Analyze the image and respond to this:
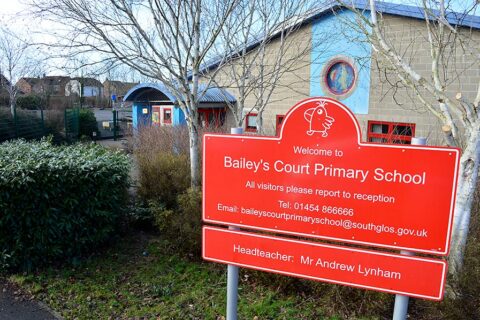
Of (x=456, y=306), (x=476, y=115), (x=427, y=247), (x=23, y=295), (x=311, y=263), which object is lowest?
(x=23, y=295)

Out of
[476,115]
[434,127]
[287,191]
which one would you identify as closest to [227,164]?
[287,191]

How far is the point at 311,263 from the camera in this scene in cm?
249

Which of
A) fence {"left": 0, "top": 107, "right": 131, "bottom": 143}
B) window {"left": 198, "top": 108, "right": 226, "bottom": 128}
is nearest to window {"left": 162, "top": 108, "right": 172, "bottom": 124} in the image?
window {"left": 198, "top": 108, "right": 226, "bottom": 128}

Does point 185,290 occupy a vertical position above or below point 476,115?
below

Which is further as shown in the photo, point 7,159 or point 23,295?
point 7,159

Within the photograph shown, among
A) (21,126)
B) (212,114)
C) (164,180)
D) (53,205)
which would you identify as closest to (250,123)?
(212,114)

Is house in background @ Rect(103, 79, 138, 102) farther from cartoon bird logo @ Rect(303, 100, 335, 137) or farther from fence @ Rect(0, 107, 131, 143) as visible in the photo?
cartoon bird logo @ Rect(303, 100, 335, 137)

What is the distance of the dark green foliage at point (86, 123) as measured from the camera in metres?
23.3

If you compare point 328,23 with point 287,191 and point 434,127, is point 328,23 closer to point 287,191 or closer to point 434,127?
point 434,127

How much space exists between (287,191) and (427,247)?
86 cm

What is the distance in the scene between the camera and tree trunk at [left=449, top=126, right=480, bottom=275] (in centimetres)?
384

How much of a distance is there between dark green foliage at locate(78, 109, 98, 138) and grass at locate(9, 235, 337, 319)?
19.5 metres

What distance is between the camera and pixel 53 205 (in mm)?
4859

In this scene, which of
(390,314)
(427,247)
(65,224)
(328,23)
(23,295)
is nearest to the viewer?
(427,247)
